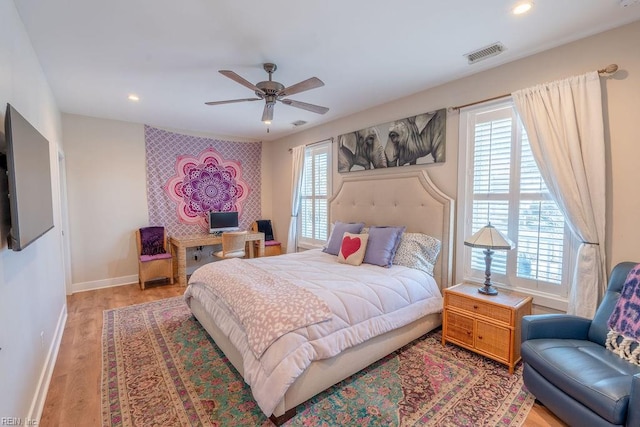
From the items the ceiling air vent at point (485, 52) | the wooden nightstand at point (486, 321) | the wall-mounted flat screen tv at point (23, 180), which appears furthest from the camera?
the ceiling air vent at point (485, 52)

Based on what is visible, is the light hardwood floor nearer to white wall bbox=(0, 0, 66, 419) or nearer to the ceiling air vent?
white wall bbox=(0, 0, 66, 419)

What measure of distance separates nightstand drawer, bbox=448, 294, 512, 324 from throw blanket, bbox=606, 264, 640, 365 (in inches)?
22.1

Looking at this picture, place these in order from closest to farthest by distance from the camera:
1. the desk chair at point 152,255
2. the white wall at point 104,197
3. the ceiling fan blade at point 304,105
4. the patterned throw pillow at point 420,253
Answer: the ceiling fan blade at point 304,105, the patterned throw pillow at point 420,253, the white wall at point 104,197, the desk chair at point 152,255

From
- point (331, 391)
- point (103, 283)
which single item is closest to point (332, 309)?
point (331, 391)

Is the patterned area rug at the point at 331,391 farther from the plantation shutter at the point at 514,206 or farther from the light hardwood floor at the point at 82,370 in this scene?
the plantation shutter at the point at 514,206

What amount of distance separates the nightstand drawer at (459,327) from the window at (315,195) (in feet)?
7.71

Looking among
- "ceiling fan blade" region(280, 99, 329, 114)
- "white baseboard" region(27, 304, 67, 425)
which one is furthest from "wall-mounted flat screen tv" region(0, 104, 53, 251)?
"ceiling fan blade" region(280, 99, 329, 114)

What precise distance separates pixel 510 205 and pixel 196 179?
15.4 ft

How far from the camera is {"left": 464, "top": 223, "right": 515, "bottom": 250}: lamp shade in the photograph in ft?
7.71

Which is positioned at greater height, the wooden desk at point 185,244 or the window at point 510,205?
the window at point 510,205

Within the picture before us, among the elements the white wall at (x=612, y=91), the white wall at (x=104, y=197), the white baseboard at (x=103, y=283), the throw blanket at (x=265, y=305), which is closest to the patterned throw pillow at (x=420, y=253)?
the white wall at (x=612, y=91)

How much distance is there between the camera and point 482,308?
93.4 inches

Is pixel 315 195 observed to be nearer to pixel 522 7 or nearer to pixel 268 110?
pixel 268 110

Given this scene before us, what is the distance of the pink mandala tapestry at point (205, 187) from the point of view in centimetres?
496
